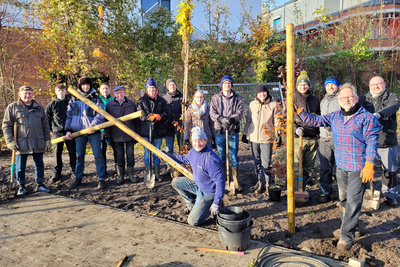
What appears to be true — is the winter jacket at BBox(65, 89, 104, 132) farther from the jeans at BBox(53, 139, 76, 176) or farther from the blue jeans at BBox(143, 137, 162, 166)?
the blue jeans at BBox(143, 137, 162, 166)

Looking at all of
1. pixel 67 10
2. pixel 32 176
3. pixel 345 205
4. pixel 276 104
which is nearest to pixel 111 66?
pixel 67 10

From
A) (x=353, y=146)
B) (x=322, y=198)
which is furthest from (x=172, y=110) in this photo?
(x=353, y=146)

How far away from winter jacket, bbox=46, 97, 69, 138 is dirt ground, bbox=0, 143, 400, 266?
3.88 ft

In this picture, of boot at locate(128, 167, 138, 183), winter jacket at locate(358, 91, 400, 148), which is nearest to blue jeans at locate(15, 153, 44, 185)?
boot at locate(128, 167, 138, 183)

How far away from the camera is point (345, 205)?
12.1 ft

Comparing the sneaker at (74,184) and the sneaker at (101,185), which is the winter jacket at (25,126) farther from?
the sneaker at (101,185)

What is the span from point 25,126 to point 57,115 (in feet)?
2.37

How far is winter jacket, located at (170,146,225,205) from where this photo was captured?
3.83m

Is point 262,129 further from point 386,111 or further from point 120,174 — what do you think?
point 120,174

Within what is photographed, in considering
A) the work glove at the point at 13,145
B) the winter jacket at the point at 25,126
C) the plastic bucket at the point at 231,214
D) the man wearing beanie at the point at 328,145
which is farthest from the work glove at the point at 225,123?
the work glove at the point at 13,145

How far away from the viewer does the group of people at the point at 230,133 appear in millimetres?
3379

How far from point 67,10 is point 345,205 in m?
10.2

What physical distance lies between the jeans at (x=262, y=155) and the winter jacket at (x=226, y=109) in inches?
21.1

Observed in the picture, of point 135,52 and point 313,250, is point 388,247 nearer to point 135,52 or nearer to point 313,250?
point 313,250
